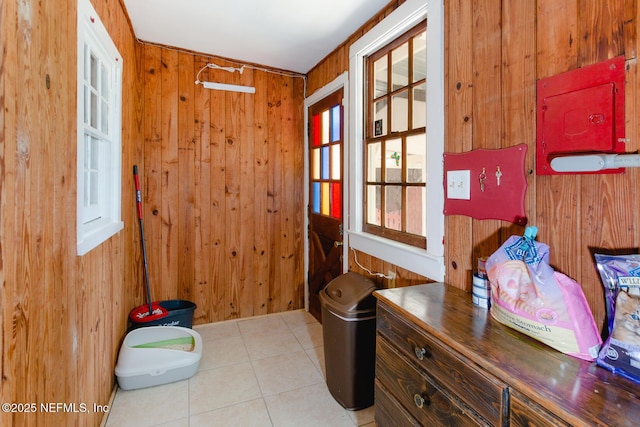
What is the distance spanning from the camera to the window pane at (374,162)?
2338mm

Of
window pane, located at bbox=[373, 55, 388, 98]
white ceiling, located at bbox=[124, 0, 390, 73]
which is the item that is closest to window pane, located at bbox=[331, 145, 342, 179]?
window pane, located at bbox=[373, 55, 388, 98]

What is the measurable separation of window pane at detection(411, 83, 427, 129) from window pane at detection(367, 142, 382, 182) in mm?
385

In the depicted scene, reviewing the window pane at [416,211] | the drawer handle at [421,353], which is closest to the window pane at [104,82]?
the window pane at [416,211]

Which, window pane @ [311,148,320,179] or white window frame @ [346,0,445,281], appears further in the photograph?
window pane @ [311,148,320,179]

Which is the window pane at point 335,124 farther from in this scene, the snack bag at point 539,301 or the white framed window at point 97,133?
the snack bag at point 539,301

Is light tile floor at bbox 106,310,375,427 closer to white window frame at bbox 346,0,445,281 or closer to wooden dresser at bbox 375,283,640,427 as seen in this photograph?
wooden dresser at bbox 375,283,640,427

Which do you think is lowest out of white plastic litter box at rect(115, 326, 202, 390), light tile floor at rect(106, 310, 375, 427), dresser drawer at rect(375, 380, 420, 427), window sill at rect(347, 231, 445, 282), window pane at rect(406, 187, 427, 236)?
light tile floor at rect(106, 310, 375, 427)

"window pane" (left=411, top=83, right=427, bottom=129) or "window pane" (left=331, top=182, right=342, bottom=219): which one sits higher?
"window pane" (left=411, top=83, right=427, bottom=129)

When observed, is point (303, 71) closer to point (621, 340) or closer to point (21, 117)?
point (21, 117)

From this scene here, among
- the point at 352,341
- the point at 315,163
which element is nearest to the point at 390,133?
the point at 315,163

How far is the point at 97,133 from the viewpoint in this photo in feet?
5.92

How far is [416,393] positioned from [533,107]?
123 centimetres

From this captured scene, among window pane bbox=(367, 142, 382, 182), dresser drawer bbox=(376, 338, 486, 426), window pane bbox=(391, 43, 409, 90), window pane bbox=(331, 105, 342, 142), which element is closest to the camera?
dresser drawer bbox=(376, 338, 486, 426)

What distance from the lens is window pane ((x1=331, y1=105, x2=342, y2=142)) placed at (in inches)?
111
